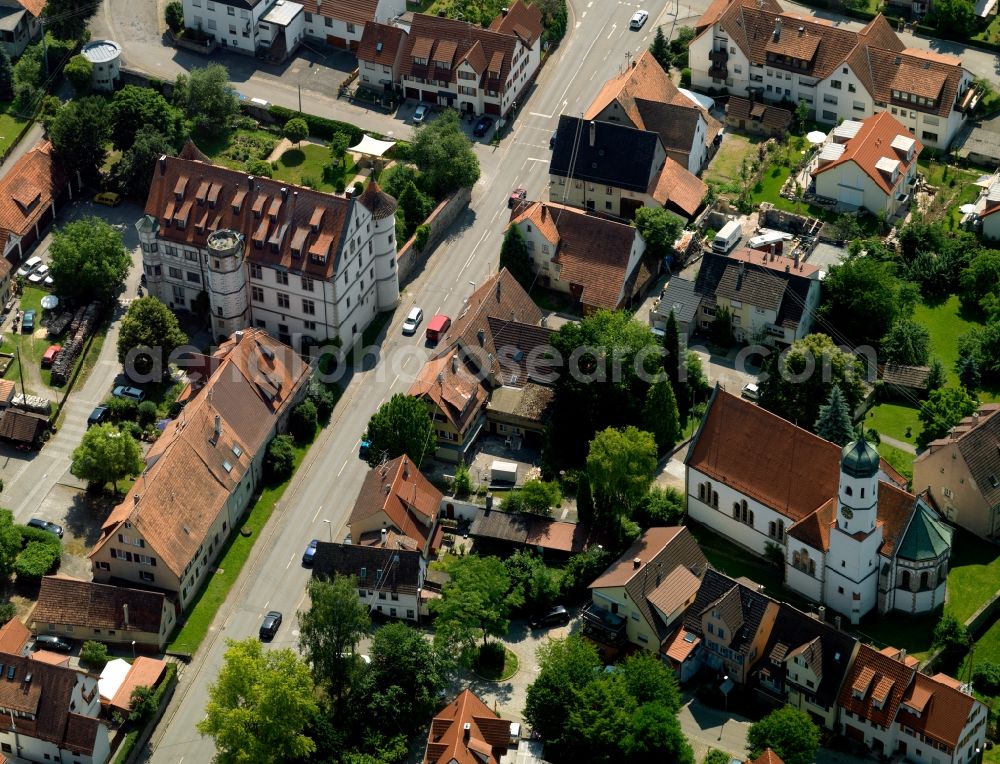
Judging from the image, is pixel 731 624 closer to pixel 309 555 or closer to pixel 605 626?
pixel 605 626

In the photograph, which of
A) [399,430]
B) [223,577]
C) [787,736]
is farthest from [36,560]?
[787,736]

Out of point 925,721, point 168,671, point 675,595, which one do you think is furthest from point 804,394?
point 168,671

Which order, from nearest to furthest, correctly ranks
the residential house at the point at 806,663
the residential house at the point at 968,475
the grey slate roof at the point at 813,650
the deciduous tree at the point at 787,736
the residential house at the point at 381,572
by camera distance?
the deciduous tree at the point at 787,736 < the grey slate roof at the point at 813,650 < the residential house at the point at 806,663 < the residential house at the point at 381,572 < the residential house at the point at 968,475

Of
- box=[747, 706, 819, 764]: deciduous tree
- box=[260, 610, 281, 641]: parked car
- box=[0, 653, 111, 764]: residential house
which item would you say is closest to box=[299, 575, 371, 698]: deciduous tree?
box=[260, 610, 281, 641]: parked car

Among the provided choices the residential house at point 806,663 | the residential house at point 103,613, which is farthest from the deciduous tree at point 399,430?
the residential house at point 806,663

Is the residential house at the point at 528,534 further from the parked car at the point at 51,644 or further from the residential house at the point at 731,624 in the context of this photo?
the parked car at the point at 51,644

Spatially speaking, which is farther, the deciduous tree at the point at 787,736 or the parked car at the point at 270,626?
the parked car at the point at 270,626
